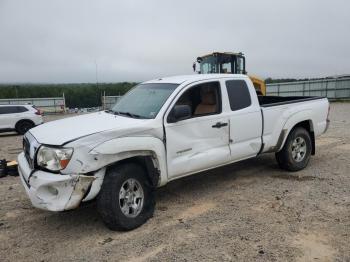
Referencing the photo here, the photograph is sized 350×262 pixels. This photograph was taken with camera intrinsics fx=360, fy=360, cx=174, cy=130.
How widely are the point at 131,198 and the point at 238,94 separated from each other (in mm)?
2496

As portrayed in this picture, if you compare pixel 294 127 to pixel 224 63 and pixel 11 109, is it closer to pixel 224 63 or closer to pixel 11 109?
pixel 224 63

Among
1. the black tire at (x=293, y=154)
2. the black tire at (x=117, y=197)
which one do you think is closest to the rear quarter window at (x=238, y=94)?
the black tire at (x=293, y=154)

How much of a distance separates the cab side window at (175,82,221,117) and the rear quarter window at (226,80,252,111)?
0.77 ft

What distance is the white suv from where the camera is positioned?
1662 cm

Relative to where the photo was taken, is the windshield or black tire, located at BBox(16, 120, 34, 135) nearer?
the windshield

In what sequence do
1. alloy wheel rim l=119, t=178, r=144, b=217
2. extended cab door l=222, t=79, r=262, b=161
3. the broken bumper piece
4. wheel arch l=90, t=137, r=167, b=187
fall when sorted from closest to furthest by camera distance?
the broken bumper piece < wheel arch l=90, t=137, r=167, b=187 < alloy wheel rim l=119, t=178, r=144, b=217 < extended cab door l=222, t=79, r=262, b=161

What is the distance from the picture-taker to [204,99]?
18.3 feet

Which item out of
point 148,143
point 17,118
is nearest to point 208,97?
point 148,143

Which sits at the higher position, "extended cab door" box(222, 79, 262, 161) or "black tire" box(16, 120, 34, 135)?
"extended cab door" box(222, 79, 262, 161)

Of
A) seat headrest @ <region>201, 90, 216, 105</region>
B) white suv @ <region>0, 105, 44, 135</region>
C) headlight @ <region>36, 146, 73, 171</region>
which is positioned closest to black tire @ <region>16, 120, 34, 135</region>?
white suv @ <region>0, 105, 44, 135</region>

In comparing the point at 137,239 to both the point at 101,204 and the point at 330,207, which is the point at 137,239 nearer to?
the point at 101,204

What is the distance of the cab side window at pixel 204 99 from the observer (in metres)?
5.32

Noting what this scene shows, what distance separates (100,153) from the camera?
397 centimetres

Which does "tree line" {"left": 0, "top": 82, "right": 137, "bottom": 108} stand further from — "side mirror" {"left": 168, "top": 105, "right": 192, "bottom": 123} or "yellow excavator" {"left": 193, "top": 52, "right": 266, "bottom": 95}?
"side mirror" {"left": 168, "top": 105, "right": 192, "bottom": 123}
